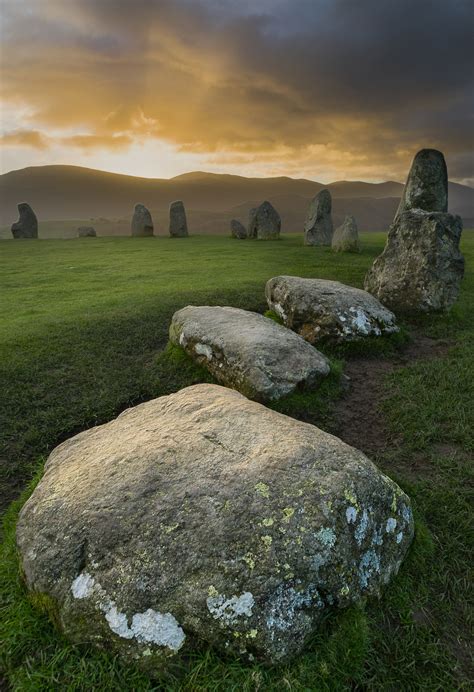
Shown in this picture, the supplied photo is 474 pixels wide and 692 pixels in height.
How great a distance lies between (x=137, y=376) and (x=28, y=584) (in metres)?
4.74

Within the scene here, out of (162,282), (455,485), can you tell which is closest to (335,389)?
(455,485)

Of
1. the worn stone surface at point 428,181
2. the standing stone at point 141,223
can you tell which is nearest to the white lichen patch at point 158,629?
the worn stone surface at point 428,181

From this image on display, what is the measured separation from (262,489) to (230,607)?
0.84m

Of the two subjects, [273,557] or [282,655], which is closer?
[282,655]

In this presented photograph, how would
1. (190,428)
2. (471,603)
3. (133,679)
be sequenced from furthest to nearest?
1. (190,428)
2. (471,603)
3. (133,679)

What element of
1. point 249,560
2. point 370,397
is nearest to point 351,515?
point 249,560

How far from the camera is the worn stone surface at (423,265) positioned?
34.7 ft

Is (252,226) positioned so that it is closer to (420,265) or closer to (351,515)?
(420,265)

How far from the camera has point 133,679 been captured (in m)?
2.79

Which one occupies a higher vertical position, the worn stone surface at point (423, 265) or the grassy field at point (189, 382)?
the worn stone surface at point (423, 265)

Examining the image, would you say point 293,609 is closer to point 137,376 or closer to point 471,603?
point 471,603

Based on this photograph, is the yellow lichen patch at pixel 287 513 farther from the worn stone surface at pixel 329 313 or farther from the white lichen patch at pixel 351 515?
the worn stone surface at pixel 329 313

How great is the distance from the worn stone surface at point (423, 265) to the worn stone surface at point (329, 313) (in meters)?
1.60

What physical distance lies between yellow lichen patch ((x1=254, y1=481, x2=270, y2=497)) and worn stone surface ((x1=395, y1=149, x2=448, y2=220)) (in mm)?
15649
